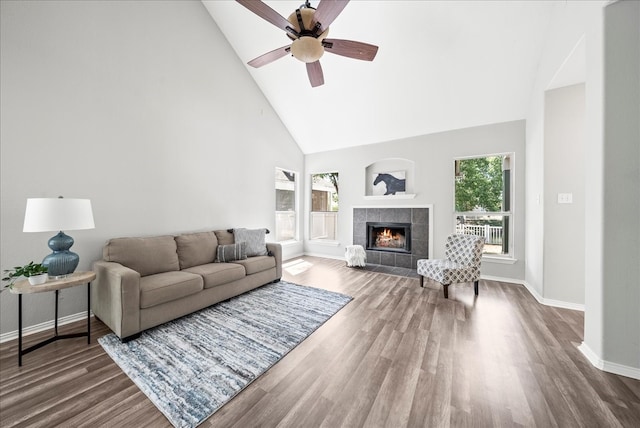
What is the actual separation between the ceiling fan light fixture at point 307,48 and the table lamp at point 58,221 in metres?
2.37

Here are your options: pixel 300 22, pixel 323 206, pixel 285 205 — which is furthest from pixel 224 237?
pixel 323 206

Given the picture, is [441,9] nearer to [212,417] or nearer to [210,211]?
[210,211]

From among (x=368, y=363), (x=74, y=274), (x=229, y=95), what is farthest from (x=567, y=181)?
(x=74, y=274)

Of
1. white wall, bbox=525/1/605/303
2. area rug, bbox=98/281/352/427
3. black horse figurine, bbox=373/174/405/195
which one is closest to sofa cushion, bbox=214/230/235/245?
area rug, bbox=98/281/352/427

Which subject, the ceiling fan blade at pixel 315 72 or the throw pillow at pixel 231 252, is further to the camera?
the throw pillow at pixel 231 252

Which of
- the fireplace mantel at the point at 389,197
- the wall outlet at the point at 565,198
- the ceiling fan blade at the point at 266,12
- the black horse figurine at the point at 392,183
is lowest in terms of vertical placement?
the wall outlet at the point at 565,198

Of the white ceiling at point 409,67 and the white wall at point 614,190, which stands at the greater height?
the white ceiling at point 409,67

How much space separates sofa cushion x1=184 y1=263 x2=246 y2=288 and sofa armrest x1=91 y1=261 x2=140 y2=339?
0.68 meters

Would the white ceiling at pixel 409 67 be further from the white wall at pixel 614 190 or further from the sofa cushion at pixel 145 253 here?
the sofa cushion at pixel 145 253

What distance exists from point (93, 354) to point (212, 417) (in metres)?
1.42

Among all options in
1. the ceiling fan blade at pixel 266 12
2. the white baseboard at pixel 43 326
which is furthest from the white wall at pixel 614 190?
the white baseboard at pixel 43 326

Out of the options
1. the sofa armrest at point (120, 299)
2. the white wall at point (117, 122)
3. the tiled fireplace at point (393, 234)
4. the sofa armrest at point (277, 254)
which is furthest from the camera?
the tiled fireplace at point (393, 234)

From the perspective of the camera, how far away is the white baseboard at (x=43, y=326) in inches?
84.4

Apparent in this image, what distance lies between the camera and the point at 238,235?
374 cm
